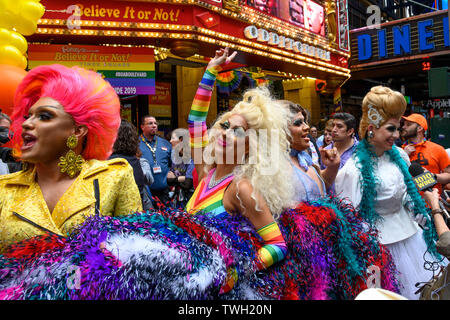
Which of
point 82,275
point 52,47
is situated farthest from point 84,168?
point 52,47

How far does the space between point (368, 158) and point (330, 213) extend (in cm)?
108

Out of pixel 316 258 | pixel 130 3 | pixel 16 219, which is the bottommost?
pixel 316 258

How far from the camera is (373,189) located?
288 centimetres

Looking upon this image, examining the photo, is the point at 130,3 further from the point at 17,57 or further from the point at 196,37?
the point at 17,57

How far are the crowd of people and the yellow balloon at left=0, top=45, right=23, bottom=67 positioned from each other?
0.75 metres

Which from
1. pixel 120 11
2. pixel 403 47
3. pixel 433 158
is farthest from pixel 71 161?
pixel 403 47

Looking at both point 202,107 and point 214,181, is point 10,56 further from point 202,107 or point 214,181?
point 214,181

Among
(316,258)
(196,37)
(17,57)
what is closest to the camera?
(316,258)

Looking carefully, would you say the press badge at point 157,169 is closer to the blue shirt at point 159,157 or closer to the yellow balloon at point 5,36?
the blue shirt at point 159,157

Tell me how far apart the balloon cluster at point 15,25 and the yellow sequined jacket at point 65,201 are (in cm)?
227

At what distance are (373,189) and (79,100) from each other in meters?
2.29

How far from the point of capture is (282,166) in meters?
2.11

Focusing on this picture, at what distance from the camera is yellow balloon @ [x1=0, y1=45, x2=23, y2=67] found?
3400mm

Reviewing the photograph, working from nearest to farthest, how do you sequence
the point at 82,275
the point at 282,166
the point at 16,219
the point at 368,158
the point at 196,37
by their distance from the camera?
the point at 82,275
the point at 16,219
the point at 282,166
the point at 368,158
the point at 196,37
